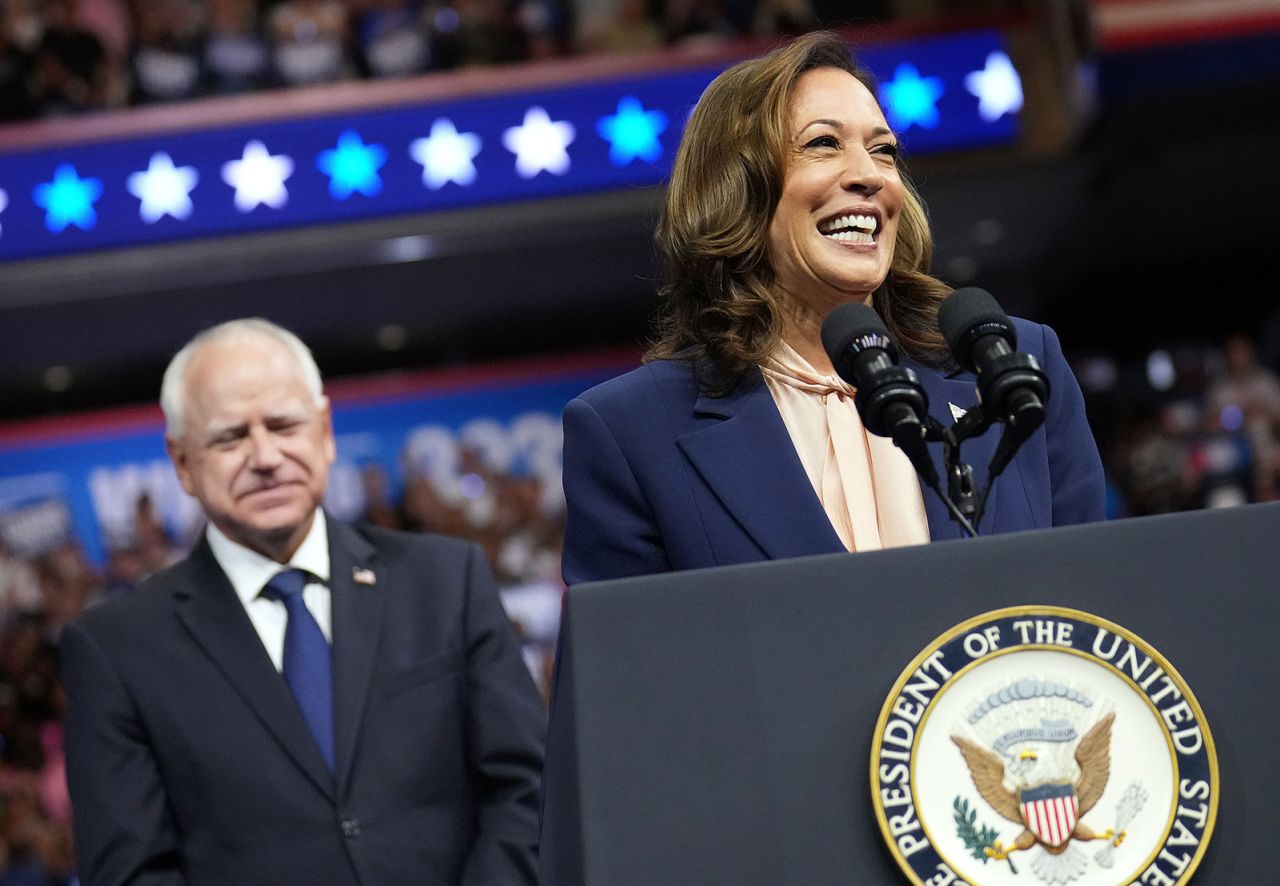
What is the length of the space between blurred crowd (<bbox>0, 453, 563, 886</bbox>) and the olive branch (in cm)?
449

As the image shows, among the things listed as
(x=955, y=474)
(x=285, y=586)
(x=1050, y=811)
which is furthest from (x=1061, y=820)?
(x=285, y=586)

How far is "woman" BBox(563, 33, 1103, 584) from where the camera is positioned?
1438 mm

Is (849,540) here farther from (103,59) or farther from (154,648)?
(103,59)

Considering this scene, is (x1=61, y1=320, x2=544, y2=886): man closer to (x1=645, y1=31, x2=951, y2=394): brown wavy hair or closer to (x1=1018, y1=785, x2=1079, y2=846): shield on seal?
(x1=645, y1=31, x2=951, y2=394): brown wavy hair

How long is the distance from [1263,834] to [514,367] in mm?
6168

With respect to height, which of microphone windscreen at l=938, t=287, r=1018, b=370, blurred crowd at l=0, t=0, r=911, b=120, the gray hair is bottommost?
microphone windscreen at l=938, t=287, r=1018, b=370

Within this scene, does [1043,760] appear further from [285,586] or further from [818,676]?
[285,586]

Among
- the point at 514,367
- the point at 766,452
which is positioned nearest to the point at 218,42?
the point at 514,367

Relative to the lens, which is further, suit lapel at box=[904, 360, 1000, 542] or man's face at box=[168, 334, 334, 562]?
man's face at box=[168, 334, 334, 562]

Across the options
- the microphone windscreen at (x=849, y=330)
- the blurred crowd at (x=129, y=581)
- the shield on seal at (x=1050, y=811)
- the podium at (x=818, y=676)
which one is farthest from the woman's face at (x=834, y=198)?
the blurred crowd at (x=129, y=581)

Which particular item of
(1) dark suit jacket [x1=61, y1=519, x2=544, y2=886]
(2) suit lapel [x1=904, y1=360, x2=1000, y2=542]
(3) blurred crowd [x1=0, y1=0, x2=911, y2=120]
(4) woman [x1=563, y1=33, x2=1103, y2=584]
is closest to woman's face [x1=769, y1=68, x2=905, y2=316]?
(4) woman [x1=563, y1=33, x2=1103, y2=584]

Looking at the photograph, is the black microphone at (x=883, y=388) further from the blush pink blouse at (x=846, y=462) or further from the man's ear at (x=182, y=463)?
the man's ear at (x=182, y=463)

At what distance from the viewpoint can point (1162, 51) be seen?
5.77 meters

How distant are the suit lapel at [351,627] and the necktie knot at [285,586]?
0.04m
